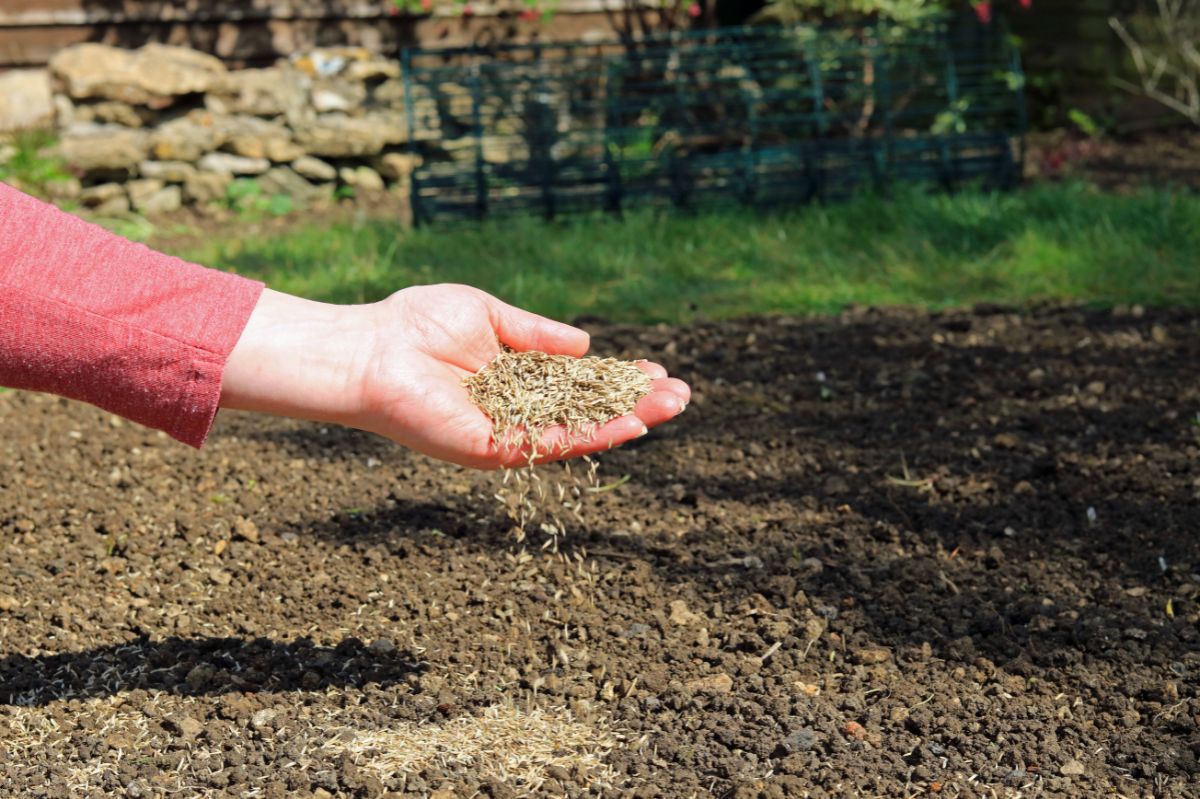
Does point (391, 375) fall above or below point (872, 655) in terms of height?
above

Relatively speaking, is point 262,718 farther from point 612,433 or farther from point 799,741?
point 799,741

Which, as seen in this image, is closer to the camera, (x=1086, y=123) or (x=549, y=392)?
(x=549, y=392)

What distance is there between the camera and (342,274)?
557 centimetres

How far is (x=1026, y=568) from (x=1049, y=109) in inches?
259

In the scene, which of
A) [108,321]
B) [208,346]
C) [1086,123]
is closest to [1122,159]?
[1086,123]

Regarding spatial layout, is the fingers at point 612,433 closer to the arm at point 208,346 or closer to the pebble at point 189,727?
the arm at point 208,346

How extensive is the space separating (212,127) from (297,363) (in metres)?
5.95

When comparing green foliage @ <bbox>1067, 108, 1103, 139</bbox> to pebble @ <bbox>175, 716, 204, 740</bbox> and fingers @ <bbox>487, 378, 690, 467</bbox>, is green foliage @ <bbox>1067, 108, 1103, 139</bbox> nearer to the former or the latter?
fingers @ <bbox>487, 378, 690, 467</bbox>

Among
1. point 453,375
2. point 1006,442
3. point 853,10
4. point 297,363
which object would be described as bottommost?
point 1006,442

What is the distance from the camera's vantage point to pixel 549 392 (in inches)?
104

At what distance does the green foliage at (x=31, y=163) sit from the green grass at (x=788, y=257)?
4.34ft

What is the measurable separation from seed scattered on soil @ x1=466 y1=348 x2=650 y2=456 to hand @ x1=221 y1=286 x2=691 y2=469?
0.04m

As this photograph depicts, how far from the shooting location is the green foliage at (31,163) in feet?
23.1

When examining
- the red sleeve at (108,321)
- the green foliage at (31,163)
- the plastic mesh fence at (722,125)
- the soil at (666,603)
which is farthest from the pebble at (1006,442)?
the green foliage at (31,163)
